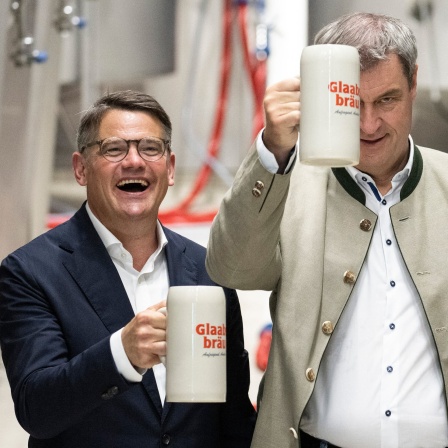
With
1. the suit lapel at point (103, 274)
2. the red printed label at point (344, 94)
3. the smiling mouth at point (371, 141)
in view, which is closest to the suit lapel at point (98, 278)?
the suit lapel at point (103, 274)

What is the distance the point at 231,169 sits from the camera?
5.38 metres

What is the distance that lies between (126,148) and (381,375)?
0.61m

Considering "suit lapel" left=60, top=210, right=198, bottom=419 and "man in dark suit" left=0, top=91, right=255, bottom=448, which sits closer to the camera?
"man in dark suit" left=0, top=91, right=255, bottom=448

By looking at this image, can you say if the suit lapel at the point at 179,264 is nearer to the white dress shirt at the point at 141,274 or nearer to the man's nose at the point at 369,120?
the white dress shirt at the point at 141,274

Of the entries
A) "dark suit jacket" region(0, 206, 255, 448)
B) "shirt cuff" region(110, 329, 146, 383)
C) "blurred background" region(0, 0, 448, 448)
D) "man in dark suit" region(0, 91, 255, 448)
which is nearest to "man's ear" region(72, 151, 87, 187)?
"man in dark suit" region(0, 91, 255, 448)

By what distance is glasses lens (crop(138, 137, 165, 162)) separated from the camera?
1864 millimetres

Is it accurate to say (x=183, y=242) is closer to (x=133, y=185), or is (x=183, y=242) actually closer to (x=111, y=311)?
(x=133, y=185)

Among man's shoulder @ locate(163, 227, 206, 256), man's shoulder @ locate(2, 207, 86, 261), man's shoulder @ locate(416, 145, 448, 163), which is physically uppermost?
man's shoulder @ locate(416, 145, 448, 163)

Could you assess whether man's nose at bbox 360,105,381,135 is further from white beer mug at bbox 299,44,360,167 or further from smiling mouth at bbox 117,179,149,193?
smiling mouth at bbox 117,179,149,193

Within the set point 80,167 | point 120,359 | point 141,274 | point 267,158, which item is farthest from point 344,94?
point 80,167

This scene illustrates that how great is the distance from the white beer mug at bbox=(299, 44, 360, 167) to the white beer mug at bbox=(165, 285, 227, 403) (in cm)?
24

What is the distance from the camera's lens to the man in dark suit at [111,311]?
1566 millimetres

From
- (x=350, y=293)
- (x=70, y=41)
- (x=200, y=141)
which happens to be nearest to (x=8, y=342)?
(x=350, y=293)

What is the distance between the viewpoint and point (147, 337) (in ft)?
4.80
